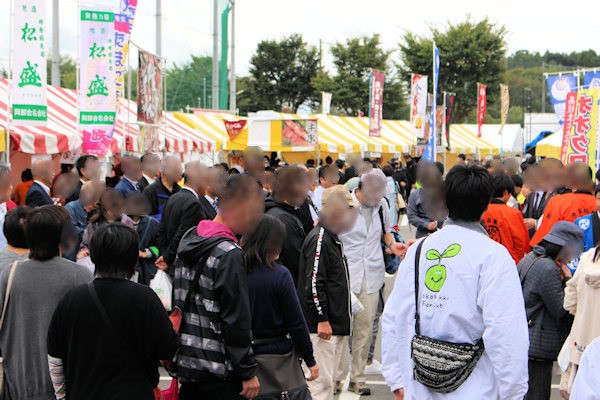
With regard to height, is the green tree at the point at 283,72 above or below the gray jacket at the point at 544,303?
above

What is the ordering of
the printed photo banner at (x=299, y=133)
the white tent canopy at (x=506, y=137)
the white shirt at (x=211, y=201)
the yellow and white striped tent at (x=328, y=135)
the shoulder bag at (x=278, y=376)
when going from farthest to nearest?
the white tent canopy at (x=506, y=137) → the yellow and white striped tent at (x=328, y=135) → the printed photo banner at (x=299, y=133) → the white shirt at (x=211, y=201) → the shoulder bag at (x=278, y=376)

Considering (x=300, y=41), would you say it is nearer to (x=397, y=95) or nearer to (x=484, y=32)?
(x=397, y=95)

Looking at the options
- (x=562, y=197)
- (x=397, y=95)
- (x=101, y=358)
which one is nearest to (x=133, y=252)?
(x=101, y=358)

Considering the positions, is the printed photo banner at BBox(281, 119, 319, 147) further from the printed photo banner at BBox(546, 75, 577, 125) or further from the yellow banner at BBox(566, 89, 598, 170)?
the yellow banner at BBox(566, 89, 598, 170)

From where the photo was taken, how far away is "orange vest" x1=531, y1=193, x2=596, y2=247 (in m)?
7.35

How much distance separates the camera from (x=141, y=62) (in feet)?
48.2

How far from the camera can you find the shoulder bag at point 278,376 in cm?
407


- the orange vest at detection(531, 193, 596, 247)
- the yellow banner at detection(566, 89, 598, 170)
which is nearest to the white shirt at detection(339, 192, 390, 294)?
the orange vest at detection(531, 193, 596, 247)

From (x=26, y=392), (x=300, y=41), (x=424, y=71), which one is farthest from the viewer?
(x=300, y=41)

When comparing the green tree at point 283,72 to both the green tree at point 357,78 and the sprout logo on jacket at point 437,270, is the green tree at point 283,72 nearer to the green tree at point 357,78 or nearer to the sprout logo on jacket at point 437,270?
the green tree at point 357,78

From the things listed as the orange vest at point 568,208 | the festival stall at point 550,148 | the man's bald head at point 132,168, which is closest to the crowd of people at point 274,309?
the orange vest at point 568,208

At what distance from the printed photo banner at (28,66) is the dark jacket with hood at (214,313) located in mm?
7907

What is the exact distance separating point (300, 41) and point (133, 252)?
65564 millimetres

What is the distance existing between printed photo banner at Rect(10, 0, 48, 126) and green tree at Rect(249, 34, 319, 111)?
5638 centimetres
